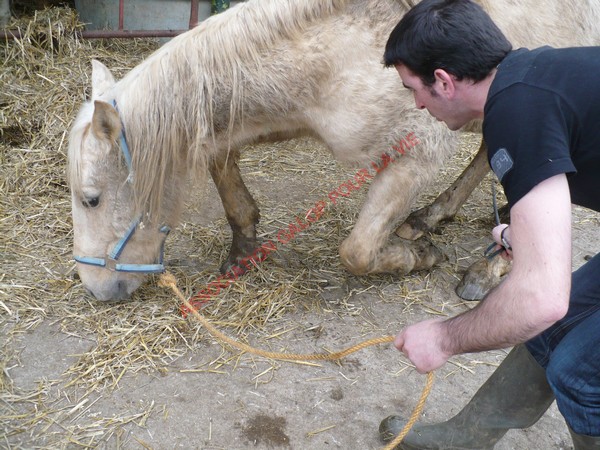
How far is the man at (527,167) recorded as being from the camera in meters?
1.41

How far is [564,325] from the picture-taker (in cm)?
196

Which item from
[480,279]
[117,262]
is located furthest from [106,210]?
[480,279]

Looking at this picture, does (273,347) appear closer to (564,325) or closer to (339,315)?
(339,315)

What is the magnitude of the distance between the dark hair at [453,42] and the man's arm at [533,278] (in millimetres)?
428

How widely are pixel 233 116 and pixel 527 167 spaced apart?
1678mm

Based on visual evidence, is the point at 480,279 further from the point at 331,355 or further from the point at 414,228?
the point at 331,355

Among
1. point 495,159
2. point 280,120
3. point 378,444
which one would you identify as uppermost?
point 495,159

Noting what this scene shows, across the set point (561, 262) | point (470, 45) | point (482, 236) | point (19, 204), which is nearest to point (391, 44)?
point (470, 45)

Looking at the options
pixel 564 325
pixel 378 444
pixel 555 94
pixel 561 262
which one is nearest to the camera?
pixel 561 262

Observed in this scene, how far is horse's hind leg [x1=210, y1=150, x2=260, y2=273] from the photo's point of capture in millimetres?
3422

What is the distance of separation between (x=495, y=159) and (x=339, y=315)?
1856 millimetres

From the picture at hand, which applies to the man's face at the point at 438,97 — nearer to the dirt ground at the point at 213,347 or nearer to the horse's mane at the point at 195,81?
the horse's mane at the point at 195,81

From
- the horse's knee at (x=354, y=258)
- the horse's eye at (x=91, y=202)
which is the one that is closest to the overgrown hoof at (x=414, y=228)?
the horse's knee at (x=354, y=258)

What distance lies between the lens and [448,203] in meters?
3.97
